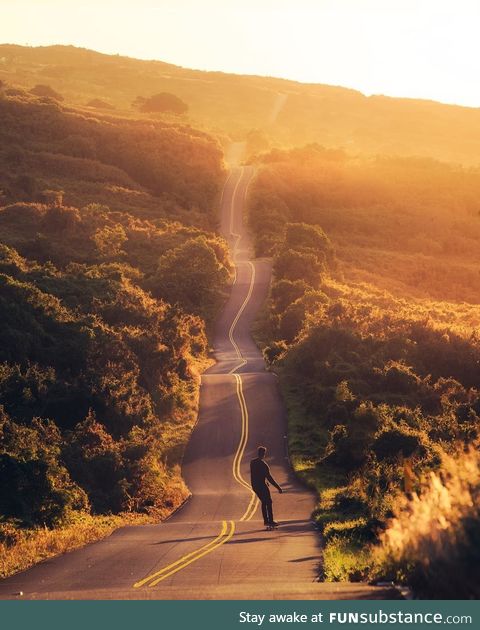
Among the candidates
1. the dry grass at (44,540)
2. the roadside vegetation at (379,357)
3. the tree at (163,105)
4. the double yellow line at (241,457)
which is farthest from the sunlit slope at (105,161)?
the dry grass at (44,540)

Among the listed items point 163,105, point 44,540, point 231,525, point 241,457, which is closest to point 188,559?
point 44,540

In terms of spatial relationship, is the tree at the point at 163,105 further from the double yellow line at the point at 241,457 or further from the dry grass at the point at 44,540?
the dry grass at the point at 44,540

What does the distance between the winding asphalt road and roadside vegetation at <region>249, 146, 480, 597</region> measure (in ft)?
2.73

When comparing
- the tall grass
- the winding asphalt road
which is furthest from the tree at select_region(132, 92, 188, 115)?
the tall grass

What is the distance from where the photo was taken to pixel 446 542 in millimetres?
9648

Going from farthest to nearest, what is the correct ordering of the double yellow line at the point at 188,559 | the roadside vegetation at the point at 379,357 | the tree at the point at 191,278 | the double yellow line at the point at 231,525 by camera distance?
the tree at the point at 191,278, the double yellow line at the point at 231,525, the double yellow line at the point at 188,559, the roadside vegetation at the point at 379,357

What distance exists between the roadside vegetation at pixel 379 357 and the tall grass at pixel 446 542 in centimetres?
2

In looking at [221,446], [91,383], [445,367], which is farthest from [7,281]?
[445,367]

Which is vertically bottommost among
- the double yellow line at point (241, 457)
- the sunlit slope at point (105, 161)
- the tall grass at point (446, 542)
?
the double yellow line at point (241, 457)

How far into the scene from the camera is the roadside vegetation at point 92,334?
2473 centimetres

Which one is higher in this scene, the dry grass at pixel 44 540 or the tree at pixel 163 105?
the tree at pixel 163 105

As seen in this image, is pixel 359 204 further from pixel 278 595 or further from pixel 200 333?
pixel 278 595

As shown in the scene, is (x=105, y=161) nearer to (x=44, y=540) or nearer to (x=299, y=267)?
(x=299, y=267)

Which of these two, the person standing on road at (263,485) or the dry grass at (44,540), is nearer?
the dry grass at (44,540)
